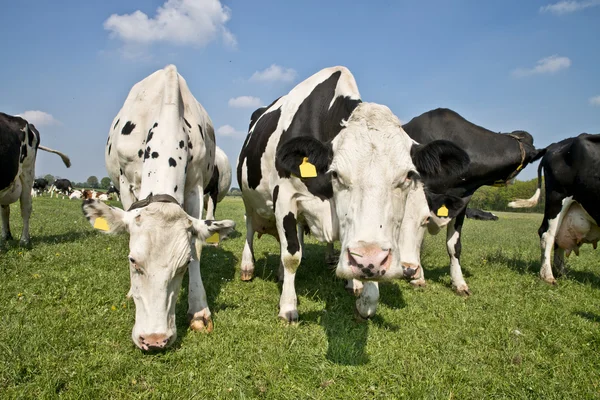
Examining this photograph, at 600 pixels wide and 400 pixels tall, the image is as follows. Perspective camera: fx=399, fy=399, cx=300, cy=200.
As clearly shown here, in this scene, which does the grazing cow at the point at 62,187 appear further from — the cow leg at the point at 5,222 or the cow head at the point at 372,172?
the cow head at the point at 372,172

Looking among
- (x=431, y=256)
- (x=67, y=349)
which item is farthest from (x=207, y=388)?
(x=431, y=256)

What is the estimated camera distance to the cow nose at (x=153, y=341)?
3447 millimetres

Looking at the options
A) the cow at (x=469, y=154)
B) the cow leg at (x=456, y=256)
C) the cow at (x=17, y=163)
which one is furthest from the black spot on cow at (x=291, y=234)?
the cow at (x=17, y=163)

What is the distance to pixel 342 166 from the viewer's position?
3.54 meters

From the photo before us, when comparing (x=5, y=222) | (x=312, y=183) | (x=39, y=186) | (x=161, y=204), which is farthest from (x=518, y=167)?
(x=39, y=186)

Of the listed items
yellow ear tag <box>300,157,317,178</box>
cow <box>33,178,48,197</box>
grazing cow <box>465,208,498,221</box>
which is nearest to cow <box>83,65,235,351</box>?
yellow ear tag <box>300,157,317,178</box>

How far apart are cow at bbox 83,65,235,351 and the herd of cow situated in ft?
0.04

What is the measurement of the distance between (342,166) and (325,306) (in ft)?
7.95

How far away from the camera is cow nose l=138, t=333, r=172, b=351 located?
3.45 meters

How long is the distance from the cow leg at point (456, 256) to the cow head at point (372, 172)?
3009 millimetres

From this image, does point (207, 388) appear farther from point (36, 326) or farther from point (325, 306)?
point (325, 306)

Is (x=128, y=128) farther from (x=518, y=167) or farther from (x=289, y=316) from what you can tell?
(x=518, y=167)

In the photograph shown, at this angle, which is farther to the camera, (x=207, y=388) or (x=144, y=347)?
(x=144, y=347)

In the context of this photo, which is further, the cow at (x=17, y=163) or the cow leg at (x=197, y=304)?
the cow at (x=17, y=163)
